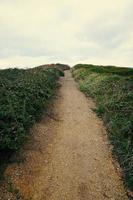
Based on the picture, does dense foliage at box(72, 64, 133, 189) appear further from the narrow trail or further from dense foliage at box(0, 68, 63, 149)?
dense foliage at box(0, 68, 63, 149)

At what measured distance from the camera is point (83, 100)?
80.1 feet

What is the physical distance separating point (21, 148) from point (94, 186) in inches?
133

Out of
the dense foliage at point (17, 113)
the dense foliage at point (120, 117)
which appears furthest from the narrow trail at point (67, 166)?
the dense foliage at point (17, 113)

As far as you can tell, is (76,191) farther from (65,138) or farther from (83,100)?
(83,100)

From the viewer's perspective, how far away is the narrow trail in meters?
9.64

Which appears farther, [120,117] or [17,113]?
[120,117]

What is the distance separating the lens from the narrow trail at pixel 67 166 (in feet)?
31.6

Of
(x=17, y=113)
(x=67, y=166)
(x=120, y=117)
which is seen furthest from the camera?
(x=120, y=117)

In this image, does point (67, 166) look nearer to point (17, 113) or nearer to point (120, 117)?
point (17, 113)

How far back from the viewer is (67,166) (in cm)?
1127

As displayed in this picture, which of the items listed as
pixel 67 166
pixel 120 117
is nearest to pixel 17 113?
pixel 67 166

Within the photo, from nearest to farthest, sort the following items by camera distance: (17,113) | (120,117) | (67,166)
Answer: (67,166)
(17,113)
(120,117)

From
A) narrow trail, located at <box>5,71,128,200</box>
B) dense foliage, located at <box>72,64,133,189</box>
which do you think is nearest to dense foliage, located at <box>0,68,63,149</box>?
narrow trail, located at <box>5,71,128,200</box>

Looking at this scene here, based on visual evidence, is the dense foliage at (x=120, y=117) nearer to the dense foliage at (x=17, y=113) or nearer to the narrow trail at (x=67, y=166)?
the narrow trail at (x=67, y=166)
